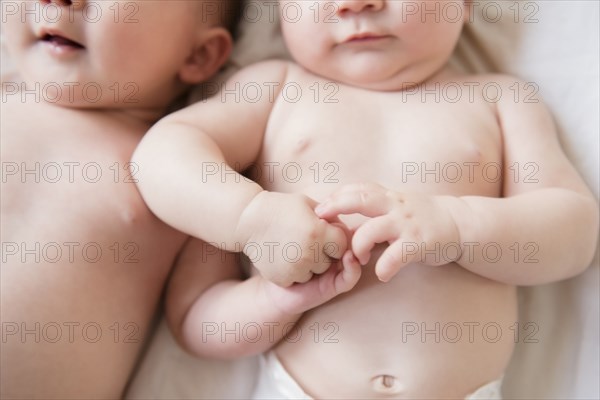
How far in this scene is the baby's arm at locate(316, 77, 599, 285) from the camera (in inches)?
31.4

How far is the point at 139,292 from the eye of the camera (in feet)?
3.12

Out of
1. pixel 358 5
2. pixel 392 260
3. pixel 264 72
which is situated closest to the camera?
pixel 392 260

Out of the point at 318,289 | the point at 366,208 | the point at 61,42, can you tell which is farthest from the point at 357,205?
the point at 61,42

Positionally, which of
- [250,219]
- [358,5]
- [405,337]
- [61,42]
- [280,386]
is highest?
[358,5]

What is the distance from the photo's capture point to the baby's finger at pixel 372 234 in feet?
2.59

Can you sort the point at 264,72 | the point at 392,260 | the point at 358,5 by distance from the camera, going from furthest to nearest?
the point at 264,72, the point at 358,5, the point at 392,260

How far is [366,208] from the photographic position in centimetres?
80

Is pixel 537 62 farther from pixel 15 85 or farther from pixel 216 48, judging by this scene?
pixel 15 85

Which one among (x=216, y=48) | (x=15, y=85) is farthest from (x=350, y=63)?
(x=15, y=85)

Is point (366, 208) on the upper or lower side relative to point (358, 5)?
lower

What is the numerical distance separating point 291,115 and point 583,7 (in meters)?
0.52

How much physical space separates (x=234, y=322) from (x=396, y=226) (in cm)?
27

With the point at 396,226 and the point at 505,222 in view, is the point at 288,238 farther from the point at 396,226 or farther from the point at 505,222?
the point at 505,222

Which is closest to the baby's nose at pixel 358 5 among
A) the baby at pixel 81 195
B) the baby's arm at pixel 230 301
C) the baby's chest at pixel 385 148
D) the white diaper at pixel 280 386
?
the baby's chest at pixel 385 148
